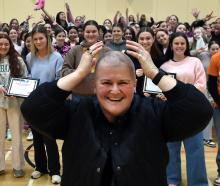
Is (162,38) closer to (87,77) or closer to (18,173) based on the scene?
(87,77)

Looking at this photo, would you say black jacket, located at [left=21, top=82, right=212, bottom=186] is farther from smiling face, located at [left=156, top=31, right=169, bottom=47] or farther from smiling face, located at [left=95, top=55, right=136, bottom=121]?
smiling face, located at [left=156, top=31, right=169, bottom=47]

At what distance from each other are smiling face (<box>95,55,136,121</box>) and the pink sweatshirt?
201 cm

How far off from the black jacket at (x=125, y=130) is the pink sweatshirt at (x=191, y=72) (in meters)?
1.91

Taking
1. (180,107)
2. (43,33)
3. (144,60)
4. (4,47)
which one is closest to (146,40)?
(43,33)

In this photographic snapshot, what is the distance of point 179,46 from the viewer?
3641 mm

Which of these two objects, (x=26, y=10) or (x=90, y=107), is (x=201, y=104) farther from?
(x=26, y=10)

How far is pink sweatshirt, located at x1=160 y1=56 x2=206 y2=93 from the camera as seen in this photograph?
138 inches

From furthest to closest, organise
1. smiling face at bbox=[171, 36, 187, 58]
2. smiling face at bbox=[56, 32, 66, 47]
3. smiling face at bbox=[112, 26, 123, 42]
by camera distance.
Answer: smiling face at bbox=[112, 26, 123, 42], smiling face at bbox=[56, 32, 66, 47], smiling face at bbox=[171, 36, 187, 58]

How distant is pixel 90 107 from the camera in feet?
5.49

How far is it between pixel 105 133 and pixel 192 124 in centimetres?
39

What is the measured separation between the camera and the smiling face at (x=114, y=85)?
157 centimetres

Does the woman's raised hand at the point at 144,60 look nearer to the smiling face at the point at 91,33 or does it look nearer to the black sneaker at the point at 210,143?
the smiling face at the point at 91,33

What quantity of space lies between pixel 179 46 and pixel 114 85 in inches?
87.9

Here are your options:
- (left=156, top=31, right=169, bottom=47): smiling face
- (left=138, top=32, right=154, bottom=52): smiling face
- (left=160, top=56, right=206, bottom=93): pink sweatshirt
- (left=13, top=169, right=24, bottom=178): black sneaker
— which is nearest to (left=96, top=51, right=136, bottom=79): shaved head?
(left=160, top=56, right=206, bottom=93): pink sweatshirt
